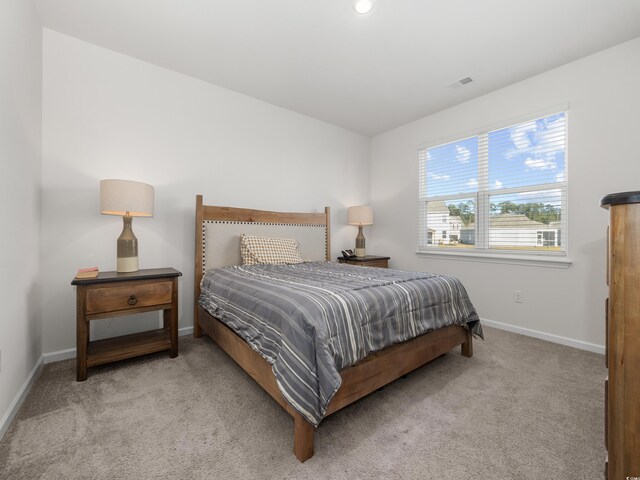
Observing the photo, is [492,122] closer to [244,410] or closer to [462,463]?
[462,463]

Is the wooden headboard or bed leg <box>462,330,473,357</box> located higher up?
the wooden headboard

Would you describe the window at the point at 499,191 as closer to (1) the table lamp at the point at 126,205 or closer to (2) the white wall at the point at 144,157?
(2) the white wall at the point at 144,157

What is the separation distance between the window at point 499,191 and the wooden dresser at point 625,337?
2482mm

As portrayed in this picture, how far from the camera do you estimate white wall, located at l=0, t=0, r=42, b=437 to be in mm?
1480

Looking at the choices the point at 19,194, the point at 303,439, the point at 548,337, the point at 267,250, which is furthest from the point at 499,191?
the point at 19,194

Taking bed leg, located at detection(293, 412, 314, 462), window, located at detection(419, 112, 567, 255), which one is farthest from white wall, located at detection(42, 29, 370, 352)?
bed leg, located at detection(293, 412, 314, 462)

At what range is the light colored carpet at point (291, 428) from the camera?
1.24 m

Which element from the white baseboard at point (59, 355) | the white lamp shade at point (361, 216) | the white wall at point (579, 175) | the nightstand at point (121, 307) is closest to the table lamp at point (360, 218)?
the white lamp shade at point (361, 216)

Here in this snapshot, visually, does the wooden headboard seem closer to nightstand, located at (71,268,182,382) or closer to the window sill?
nightstand, located at (71,268,182,382)

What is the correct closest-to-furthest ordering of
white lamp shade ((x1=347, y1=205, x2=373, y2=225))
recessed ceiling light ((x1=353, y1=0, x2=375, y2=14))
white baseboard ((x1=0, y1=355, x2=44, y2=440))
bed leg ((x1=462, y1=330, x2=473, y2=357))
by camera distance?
white baseboard ((x1=0, y1=355, x2=44, y2=440)) → recessed ceiling light ((x1=353, y1=0, x2=375, y2=14)) → bed leg ((x1=462, y1=330, x2=473, y2=357)) → white lamp shade ((x1=347, y1=205, x2=373, y2=225))

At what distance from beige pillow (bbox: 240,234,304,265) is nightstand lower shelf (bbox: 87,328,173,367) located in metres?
1.01

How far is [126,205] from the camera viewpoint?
2131 millimetres

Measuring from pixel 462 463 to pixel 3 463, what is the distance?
79.7 inches

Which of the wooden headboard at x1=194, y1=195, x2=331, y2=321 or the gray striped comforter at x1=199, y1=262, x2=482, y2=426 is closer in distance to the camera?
the gray striped comforter at x1=199, y1=262, x2=482, y2=426
